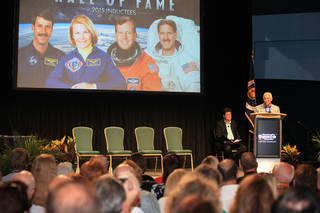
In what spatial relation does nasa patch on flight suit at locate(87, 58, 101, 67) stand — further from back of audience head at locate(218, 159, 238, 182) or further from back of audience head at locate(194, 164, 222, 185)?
back of audience head at locate(194, 164, 222, 185)

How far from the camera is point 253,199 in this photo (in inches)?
73.3

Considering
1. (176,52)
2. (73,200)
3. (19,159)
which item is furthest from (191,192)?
(176,52)

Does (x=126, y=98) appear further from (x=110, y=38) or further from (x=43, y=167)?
(x=43, y=167)

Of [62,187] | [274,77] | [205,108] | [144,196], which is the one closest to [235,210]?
[62,187]

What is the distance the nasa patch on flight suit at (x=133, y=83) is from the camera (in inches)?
351

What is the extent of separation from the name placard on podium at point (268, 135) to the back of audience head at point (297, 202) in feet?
17.7

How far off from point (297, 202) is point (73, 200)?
77 centimetres

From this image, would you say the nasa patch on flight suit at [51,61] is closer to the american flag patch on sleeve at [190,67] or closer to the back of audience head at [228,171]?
the american flag patch on sleeve at [190,67]

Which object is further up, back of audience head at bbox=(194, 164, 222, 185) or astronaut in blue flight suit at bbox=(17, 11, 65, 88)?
astronaut in blue flight suit at bbox=(17, 11, 65, 88)

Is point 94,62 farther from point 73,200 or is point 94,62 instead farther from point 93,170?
point 73,200

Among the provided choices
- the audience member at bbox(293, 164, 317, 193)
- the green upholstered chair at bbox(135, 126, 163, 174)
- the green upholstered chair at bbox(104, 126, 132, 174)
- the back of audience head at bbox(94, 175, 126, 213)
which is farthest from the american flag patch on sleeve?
the back of audience head at bbox(94, 175, 126, 213)

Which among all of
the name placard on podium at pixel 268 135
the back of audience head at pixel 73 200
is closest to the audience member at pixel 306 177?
the back of audience head at pixel 73 200

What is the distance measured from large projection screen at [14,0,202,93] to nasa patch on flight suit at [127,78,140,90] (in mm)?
20

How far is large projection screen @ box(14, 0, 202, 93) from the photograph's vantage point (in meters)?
8.45
